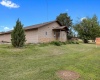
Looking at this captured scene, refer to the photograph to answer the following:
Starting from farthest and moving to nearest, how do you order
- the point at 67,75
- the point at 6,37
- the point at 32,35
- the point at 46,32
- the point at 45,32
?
1. the point at 6,37
2. the point at 46,32
3. the point at 45,32
4. the point at 32,35
5. the point at 67,75

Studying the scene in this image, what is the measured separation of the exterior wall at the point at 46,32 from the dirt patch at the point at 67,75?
18.6 metres

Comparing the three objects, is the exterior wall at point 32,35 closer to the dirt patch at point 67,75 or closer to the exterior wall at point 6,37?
the exterior wall at point 6,37

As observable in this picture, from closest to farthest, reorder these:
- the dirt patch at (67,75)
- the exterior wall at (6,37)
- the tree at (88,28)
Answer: the dirt patch at (67,75)
the exterior wall at (6,37)
the tree at (88,28)

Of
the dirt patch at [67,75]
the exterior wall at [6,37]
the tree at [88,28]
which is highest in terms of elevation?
the tree at [88,28]

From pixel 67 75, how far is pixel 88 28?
33835mm

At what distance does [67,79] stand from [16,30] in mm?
11853

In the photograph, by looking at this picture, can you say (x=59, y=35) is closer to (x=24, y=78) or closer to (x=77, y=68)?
(x=77, y=68)

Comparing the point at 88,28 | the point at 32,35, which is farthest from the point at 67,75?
the point at 88,28


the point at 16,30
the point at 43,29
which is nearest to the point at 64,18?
the point at 43,29

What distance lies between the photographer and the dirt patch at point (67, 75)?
7.11m

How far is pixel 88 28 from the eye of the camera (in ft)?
130

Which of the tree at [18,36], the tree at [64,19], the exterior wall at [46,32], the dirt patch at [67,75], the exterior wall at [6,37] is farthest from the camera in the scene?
the tree at [64,19]

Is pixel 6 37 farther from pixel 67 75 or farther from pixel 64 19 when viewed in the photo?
pixel 67 75

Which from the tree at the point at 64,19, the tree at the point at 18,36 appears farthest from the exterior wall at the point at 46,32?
the tree at the point at 64,19
